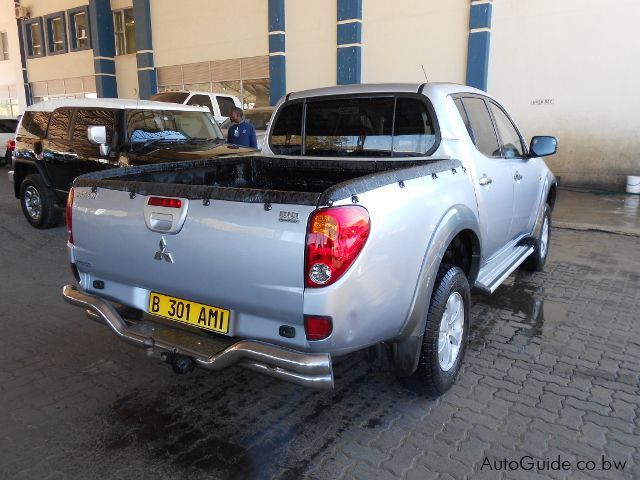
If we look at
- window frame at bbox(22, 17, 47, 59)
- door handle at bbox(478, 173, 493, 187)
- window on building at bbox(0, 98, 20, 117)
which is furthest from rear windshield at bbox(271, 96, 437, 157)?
window on building at bbox(0, 98, 20, 117)

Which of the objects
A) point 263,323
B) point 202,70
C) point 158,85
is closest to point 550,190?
point 263,323

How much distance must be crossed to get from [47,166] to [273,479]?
22.6 feet

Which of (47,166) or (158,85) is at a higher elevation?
(158,85)

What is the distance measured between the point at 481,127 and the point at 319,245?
7.63 ft

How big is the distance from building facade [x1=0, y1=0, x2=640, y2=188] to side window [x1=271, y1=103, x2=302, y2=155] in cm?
990

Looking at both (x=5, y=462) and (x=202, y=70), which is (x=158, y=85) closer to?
(x=202, y=70)

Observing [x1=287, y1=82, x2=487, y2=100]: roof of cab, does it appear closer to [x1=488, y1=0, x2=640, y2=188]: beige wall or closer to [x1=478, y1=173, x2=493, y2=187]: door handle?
[x1=478, y1=173, x2=493, y2=187]: door handle

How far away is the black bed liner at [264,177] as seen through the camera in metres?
2.35

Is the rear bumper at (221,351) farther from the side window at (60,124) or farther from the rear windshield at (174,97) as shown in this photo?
the rear windshield at (174,97)

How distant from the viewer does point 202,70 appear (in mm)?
18938

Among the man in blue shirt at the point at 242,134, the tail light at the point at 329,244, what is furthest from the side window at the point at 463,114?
the man in blue shirt at the point at 242,134

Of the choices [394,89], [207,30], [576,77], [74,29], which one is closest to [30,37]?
[74,29]

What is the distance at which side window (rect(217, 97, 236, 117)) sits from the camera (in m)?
13.2

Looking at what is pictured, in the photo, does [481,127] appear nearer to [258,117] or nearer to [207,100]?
[258,117]
